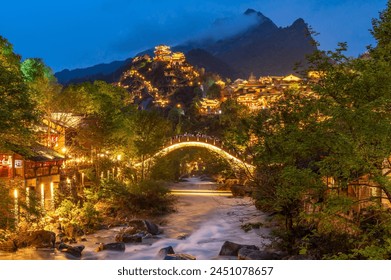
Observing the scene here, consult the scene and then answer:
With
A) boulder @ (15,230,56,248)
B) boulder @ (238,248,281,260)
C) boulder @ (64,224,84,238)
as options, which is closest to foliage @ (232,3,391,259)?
boulder @ (238,248,281,260)

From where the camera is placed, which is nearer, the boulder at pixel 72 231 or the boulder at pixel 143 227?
A: the boulder at pixel 72 231

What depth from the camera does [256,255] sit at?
14.0 m

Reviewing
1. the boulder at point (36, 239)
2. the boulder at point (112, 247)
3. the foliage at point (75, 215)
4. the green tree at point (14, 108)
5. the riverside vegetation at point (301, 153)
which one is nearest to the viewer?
the riverside vegetation at point (301, 153)

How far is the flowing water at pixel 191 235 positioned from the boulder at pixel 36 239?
1.23 feet

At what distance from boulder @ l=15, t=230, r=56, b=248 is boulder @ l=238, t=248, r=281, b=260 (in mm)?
7777

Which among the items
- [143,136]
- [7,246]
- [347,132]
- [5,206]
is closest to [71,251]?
[7,246]

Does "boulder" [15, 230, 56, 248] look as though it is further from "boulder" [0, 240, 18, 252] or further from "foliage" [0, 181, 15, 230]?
"foliage" [0, 181, 15, 230]

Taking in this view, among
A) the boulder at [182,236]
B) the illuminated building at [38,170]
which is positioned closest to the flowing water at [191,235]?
the boulder at [182,236]

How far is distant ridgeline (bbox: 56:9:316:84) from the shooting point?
119m

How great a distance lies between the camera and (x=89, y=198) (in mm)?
25609

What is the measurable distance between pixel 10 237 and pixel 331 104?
13.3 metres

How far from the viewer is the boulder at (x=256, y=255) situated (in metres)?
13.3

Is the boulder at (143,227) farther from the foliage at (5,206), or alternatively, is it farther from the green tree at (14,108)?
the green tree at (14,108)

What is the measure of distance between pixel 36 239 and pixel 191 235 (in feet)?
27.9
